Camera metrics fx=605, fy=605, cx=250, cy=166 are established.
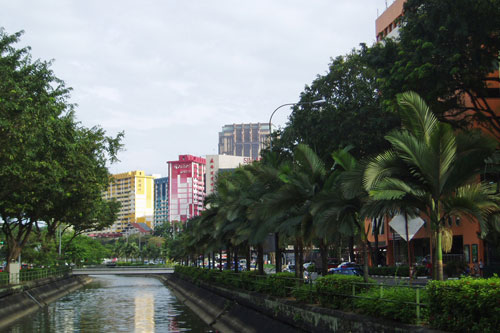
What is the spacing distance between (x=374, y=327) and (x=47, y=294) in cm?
5434

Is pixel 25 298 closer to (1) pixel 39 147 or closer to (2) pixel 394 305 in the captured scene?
(1) pixel 39 147

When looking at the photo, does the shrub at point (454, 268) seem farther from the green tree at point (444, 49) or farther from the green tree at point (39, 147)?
the green tree at point (39, 147)

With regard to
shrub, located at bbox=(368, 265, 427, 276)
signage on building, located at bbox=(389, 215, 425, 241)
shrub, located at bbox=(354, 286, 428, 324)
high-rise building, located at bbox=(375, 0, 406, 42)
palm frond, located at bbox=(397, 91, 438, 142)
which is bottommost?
shrub, located at bbox=(368, 265, 427, 276)

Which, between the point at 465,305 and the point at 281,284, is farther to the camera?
the point at 281,284

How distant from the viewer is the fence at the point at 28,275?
51.8 m

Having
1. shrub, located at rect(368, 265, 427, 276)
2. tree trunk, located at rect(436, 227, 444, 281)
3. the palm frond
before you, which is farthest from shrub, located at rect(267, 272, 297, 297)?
shrub, located at rect(368, 265, 427, 276)

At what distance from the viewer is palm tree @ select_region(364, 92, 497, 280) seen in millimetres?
16094

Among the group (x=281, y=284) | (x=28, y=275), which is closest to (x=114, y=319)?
(x=281, y=284)

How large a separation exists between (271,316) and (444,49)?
17508 millimetres

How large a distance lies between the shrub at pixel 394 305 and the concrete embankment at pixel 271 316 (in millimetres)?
229

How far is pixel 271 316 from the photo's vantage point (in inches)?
1051

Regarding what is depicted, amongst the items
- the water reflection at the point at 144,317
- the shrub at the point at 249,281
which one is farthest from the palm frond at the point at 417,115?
the water reflection at the point at 144,317

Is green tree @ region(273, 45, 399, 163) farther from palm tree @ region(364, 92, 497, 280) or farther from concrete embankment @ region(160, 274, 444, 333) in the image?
palm tree @ region(364, 92, 497, 280)

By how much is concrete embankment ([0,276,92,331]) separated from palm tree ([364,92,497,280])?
30.0 meters
